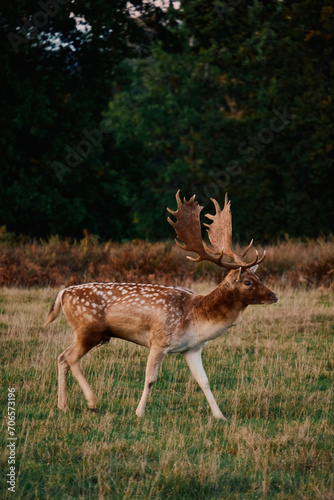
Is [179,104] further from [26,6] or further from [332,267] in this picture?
[332,267]

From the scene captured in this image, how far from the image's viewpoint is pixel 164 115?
39.8m

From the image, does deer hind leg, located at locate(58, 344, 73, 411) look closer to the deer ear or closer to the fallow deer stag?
the fallow deer stag

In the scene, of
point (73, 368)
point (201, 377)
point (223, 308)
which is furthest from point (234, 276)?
point (73, 368)

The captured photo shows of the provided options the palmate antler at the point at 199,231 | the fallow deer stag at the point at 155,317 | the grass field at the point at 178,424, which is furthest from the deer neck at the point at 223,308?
the grass field at the point at 178,424

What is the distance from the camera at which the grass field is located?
4.96 meters

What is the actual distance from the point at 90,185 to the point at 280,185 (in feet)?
29.0

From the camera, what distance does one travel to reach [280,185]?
1259 inches

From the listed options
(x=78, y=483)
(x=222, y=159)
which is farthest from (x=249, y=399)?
(x=222, y=159)

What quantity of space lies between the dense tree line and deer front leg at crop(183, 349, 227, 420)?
15.2m

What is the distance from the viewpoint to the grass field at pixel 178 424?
4961 millimetres

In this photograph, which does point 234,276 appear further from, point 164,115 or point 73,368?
point 164,115

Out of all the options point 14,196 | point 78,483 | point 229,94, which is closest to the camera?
point 78,483

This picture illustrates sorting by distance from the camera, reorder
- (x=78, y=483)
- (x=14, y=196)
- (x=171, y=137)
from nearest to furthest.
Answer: (x=78, y=483) < (x=14, y=196) < (x=171, y=137)

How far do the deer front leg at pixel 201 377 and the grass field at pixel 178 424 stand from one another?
0.14 m
